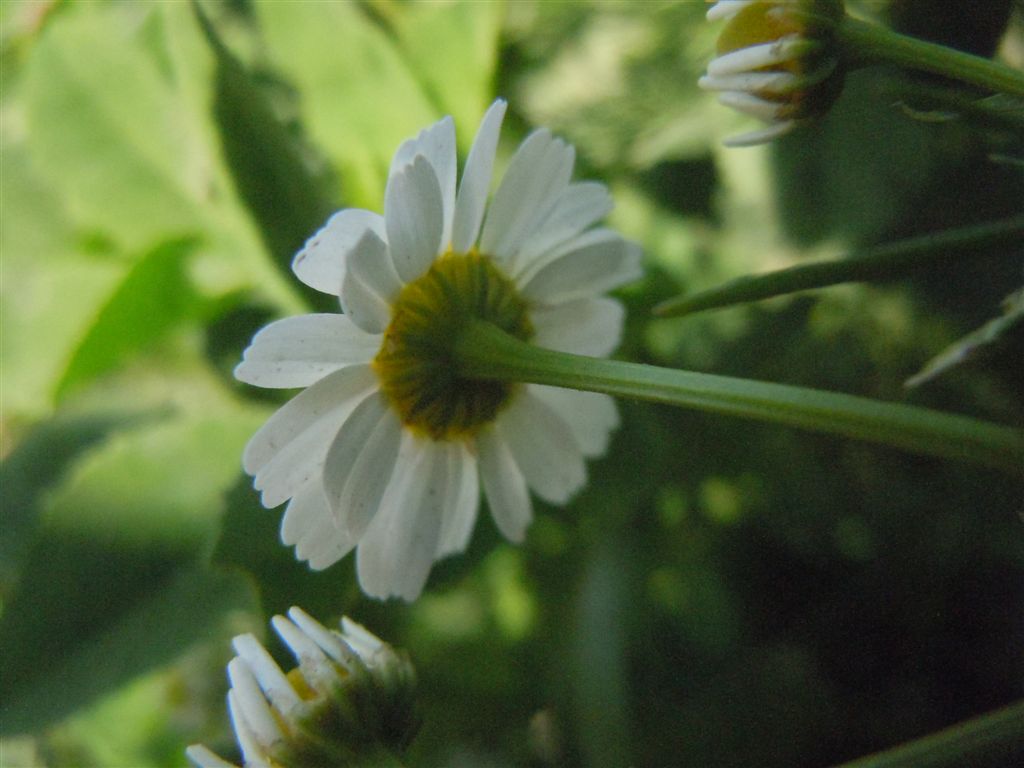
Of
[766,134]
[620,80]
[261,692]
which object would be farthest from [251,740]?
[620,80]

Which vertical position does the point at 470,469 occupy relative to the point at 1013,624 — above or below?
above

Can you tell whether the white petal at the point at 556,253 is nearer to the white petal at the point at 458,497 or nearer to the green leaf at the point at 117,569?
the white petal at the point at 458,497

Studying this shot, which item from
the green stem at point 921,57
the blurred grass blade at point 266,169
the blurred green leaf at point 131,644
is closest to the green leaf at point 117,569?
the blurred green leaf at point 131,644

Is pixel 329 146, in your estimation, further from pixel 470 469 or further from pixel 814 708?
pixel 814 708

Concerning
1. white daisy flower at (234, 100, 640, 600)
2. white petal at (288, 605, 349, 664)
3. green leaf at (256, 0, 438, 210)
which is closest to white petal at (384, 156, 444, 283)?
white daisy flower at (234, 100, 640, 600)

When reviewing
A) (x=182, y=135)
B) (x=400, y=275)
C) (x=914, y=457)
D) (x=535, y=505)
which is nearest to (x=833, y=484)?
(x=914, y=457)
